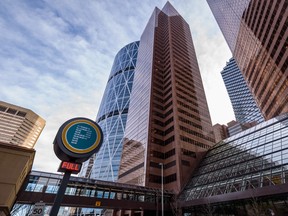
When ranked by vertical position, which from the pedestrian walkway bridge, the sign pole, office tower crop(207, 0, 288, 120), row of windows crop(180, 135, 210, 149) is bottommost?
the sign pole

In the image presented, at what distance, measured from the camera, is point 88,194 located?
109 ft

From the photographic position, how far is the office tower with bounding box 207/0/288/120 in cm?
5284

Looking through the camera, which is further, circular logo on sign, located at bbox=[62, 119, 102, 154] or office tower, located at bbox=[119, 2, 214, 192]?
office tower, located at bbox=[119, 2, 214, 192]

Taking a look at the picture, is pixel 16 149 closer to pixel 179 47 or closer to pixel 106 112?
pixel 179 47

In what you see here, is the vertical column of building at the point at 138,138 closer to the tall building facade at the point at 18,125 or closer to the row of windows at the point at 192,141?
the row of windows at the point at 192,141

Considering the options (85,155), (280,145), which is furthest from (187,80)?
(85,155)

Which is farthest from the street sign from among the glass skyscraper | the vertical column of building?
the vertical column of building

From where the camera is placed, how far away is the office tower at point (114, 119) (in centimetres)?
10284

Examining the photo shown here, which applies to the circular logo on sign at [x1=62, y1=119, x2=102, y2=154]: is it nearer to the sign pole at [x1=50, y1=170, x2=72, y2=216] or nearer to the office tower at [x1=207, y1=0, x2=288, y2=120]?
the sign pole at [x1=50, y1=170, x2=72, y2=216]

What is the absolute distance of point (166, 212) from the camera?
128 feet

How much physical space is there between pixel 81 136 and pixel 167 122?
186 feet

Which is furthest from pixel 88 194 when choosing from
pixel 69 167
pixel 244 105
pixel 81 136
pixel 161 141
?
pixel 244 105

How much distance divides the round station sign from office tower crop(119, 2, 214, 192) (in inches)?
1158

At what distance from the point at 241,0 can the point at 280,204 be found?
8222 cm
